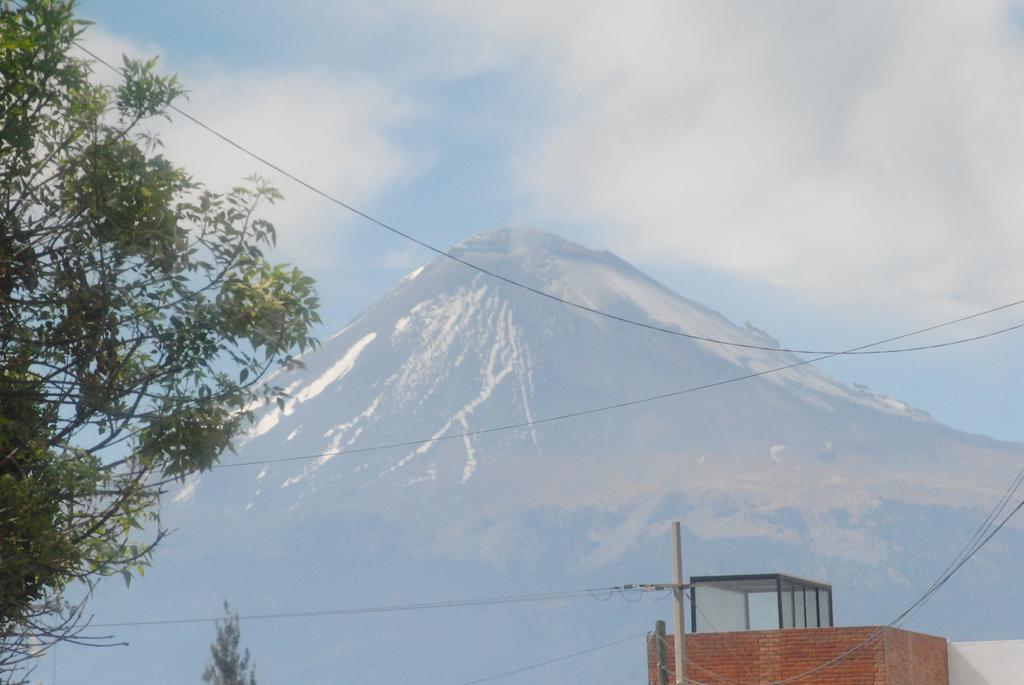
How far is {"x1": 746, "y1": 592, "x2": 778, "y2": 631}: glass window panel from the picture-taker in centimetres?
4197

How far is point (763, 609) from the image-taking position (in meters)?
42.3

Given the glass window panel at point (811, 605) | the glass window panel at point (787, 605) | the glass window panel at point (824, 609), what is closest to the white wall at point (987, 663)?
the glass window panel at point (824, 609)

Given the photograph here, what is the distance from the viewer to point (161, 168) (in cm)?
1338

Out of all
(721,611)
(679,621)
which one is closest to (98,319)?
(679,621)

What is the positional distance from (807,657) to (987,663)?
22.6 ft

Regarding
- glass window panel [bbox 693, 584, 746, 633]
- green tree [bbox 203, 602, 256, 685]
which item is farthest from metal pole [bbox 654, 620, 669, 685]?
green tree [bbox 203, 602, 256, 685]

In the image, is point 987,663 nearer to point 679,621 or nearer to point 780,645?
point 780,645

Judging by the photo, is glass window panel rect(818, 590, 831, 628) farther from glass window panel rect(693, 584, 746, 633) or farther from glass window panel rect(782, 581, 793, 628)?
glass window panel rect(693, 584, 746, 633)

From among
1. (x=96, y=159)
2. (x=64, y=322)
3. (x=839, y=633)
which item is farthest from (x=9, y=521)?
(x=839, y=633)

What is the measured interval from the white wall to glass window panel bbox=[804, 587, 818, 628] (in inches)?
158

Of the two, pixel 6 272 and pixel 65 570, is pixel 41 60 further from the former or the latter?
pixel 65 570

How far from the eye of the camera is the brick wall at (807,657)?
126 feet

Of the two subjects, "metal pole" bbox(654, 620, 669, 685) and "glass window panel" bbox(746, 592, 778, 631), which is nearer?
"metal pole" bbox(654, 620, 669, 685)

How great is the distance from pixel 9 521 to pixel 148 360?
Answer: 2.13 meters
